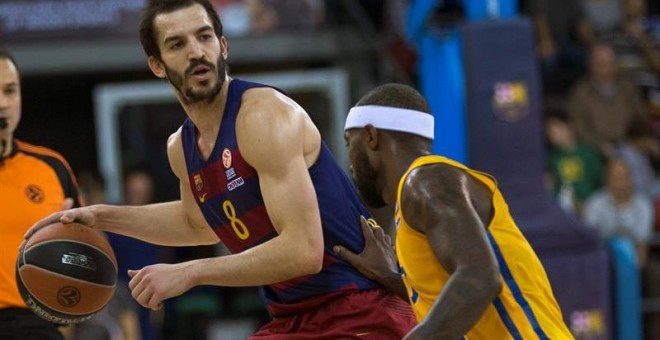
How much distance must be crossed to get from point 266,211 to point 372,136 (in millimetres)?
517

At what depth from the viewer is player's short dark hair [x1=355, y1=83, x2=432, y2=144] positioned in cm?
417

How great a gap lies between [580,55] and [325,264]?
848 centimetres

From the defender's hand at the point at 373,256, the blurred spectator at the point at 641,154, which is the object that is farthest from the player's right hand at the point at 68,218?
the blurred spectator at the point at 641,154

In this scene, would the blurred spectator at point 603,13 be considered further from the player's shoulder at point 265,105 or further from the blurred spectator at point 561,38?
the player's shoulder at point 265,105

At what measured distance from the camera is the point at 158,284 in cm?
415

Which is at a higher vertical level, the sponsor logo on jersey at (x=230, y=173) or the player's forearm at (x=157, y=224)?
the sponsor logo on jersey at (x=230, y=173)

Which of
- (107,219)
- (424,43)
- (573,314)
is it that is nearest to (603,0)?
(424,43)

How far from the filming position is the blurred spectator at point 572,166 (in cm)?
1073

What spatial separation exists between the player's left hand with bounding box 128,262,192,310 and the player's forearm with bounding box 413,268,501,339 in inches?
38.6

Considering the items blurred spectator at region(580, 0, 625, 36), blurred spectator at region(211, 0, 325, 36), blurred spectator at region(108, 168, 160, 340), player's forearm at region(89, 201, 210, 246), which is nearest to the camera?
player's forearm at region(89, 201, 210, 246)

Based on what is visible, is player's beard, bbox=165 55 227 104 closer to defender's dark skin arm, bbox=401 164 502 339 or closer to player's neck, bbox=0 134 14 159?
defender's dark skin arm, bbox=401 164 502 339

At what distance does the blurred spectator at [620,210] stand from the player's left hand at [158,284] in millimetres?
6489

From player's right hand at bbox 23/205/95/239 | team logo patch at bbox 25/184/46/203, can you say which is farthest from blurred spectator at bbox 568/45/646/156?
player's right hand at bbox 23/205/95/239

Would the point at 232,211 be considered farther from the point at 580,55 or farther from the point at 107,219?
the point at 580,55
